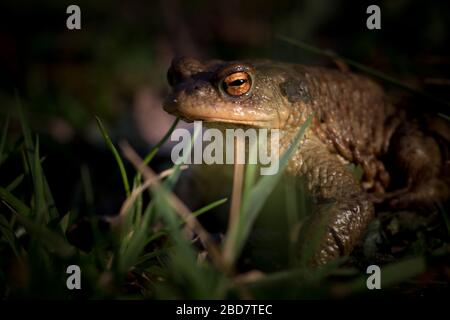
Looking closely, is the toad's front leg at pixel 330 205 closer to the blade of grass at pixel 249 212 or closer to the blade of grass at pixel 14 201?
the blade of grass at pixel 249 212

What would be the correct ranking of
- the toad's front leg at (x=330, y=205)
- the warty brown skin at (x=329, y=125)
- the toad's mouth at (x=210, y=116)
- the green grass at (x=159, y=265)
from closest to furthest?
the green grass at (x=159, y=265) < the toad's front leg at (x=330, y=205) < the warty brown skin at (x=329, y=125) < the toad's mouth at (x=210, y=116)

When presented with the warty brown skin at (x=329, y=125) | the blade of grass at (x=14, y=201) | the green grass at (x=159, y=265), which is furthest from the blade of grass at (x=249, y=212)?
the blade of grass at (x=14, y=201)

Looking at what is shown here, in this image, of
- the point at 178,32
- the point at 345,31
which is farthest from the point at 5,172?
the point at 345,31

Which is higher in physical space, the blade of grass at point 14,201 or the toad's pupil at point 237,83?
the toad's pupil at point 237,83

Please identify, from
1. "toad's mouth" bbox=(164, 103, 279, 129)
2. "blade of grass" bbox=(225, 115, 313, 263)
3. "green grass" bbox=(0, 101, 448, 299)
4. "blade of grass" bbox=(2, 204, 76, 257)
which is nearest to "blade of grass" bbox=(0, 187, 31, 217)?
"green grass" bbox=(0, 101, 448, 299)

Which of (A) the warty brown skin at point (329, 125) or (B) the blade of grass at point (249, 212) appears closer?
(B) the blade of grass at point (249, 212)

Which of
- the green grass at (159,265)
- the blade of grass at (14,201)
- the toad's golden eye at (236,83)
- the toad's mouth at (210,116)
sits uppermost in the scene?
the toad's golden eye at (236,83)

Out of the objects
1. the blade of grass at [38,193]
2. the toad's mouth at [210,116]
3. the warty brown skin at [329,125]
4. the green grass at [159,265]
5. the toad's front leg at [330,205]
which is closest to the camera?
the green grass at [159,265]

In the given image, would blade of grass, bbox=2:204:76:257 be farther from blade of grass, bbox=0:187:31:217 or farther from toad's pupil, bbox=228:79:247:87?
toad's pupil, bbox=228:79:247:87
